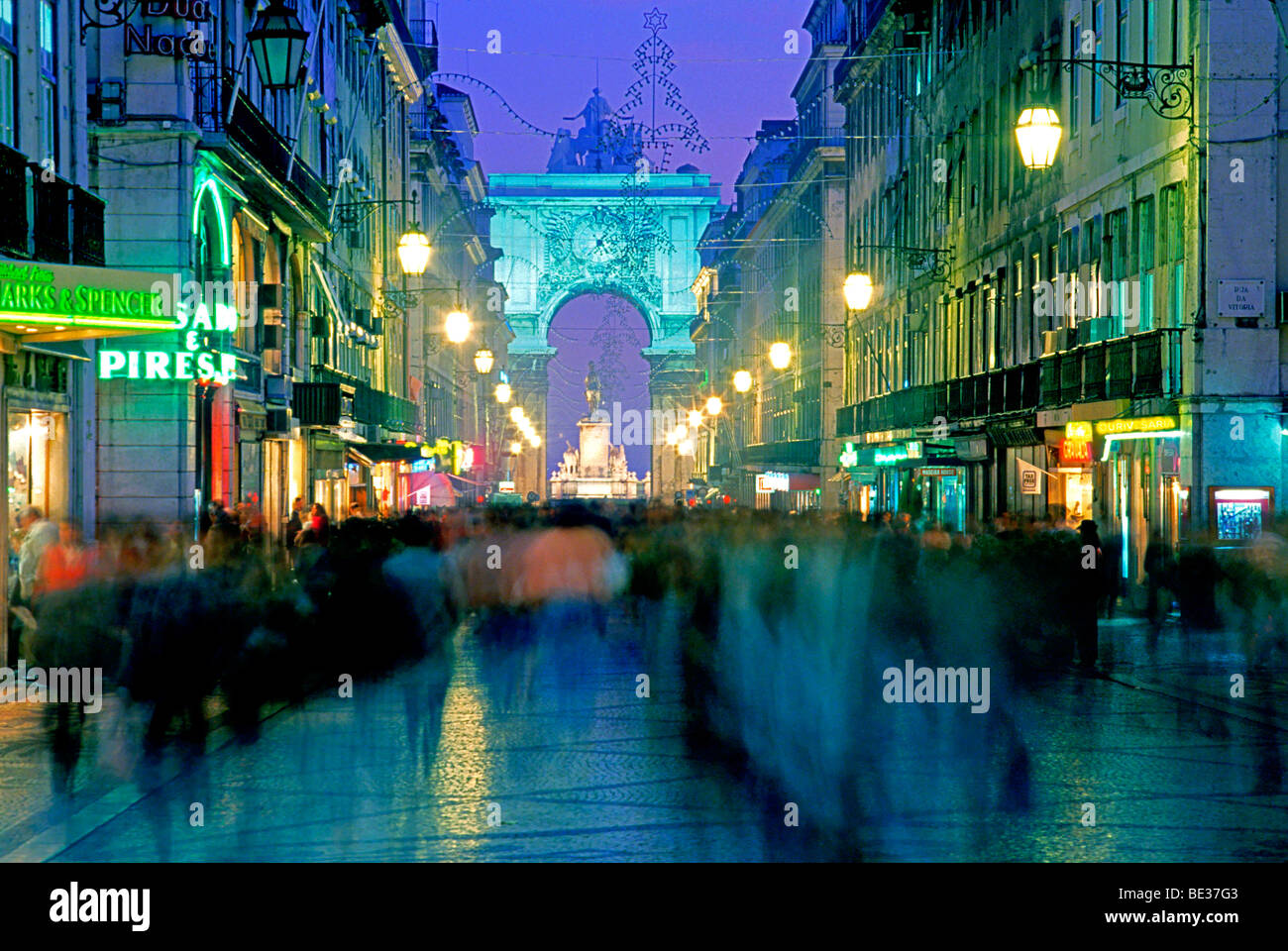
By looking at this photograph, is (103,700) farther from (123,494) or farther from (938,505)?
(938,505)

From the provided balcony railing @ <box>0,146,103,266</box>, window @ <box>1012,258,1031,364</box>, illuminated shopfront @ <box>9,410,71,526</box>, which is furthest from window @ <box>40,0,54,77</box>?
window @ <box>1012,258,1031,364</box>

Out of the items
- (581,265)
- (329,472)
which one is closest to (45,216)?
(329,472)

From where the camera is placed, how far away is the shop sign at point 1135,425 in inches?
1039

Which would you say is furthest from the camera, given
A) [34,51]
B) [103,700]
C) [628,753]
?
Result: [34,51]

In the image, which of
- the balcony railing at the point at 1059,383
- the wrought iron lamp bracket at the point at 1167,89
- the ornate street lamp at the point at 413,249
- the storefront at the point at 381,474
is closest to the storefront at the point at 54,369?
the ornate street lamp at the point at 413,249

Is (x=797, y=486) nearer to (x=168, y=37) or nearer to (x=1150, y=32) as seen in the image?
(x=1150, y=32)

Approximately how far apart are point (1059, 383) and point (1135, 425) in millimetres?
5260

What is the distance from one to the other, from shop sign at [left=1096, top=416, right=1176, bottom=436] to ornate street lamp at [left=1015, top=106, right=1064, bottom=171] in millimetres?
6284

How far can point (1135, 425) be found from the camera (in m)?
27.6

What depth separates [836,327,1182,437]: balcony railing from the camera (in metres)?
26.8

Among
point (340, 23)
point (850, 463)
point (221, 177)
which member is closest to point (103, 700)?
point (221, 177)

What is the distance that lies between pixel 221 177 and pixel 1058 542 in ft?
53.7
